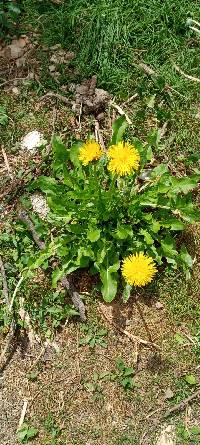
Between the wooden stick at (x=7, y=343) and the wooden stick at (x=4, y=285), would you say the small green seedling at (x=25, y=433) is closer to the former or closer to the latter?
the wooden stick at (x=7, y=343)

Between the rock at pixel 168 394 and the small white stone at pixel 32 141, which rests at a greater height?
the small white stone at pixel 32 141

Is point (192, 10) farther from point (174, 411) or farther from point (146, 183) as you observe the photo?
point (174, 411)

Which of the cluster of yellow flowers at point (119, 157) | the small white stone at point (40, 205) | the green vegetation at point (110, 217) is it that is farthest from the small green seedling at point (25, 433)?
the cluster of yellow flowers at point (119, 157)

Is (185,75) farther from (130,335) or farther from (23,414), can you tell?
(23,414)

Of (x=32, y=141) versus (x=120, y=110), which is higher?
(x=120, y=110)

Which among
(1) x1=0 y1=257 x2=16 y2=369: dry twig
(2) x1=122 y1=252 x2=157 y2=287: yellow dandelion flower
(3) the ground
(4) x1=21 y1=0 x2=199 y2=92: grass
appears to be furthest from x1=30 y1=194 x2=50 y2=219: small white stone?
(4) x1=21 y1=0 x2=199 y2=92: grass

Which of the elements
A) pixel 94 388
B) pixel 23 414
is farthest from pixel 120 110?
pixel 23 414

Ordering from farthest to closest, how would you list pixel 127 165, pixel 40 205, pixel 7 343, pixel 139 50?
1. pixel 139 50
2. pixel 40 205
3. pixel 7 343
4. pixel 127 165
